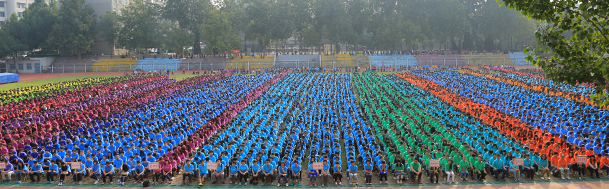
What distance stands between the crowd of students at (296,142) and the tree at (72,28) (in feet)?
155

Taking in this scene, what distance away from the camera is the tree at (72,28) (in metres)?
67.0

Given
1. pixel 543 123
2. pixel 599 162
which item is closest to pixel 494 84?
pixel 543 123

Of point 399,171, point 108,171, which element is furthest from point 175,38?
point 399,171

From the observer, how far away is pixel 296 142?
50.0 ft

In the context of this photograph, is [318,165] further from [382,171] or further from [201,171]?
[201,171]

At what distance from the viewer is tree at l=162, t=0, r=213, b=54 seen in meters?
72.4

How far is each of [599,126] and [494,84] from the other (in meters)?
16.9

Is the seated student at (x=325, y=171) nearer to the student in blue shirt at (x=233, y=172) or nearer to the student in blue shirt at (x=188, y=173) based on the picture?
the student in blue shirt at (x=233, y=172)

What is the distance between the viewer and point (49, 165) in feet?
41.3

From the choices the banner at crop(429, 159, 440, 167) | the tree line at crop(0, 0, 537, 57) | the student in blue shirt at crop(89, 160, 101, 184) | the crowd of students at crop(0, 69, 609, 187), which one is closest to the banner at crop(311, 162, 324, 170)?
the crowd of students at crop(0, 69, 609, 187)

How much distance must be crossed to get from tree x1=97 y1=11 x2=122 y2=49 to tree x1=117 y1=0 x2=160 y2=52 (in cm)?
77

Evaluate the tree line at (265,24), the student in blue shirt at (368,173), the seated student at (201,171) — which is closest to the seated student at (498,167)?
the student in blue shirt at (368,173)

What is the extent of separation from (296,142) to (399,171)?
4.13 m

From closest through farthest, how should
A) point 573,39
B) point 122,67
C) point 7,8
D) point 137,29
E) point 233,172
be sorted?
point 573,39, point 233,172, point 122,67, point 137,29, point 7,8
